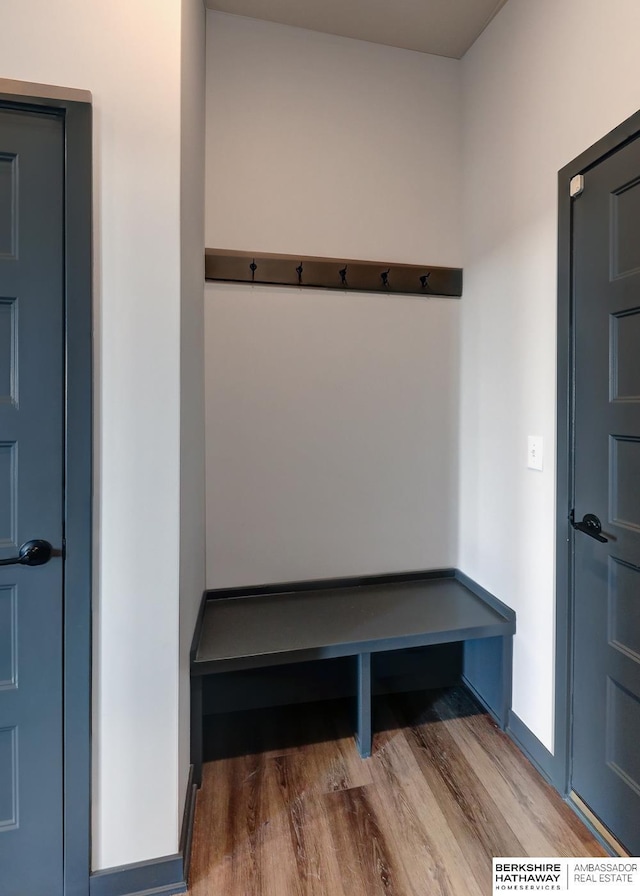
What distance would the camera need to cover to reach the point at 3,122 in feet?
3.73

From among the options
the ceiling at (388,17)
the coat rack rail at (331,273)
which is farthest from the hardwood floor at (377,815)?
the ceiling at (388,17)

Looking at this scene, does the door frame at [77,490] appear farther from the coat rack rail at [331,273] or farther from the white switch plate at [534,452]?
the white switch plate at [534,452]

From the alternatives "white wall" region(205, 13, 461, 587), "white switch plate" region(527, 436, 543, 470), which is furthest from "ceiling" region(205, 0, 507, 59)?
"white switch plate" region(527, 436, 543, 470)

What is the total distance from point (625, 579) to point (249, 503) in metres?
1.44

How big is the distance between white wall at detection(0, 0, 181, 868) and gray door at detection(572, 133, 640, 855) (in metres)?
1.27

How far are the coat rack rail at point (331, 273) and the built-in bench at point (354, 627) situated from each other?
1.41 meters

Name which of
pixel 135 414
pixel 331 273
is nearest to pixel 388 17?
pixel 331 273

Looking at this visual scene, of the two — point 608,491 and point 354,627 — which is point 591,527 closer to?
point 608,491

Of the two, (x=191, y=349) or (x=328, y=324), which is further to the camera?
(x=328, y=324)

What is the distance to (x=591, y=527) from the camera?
1432mm

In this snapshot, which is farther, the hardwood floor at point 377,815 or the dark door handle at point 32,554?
the hardwood floor at point 377,815

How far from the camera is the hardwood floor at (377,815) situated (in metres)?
1.29

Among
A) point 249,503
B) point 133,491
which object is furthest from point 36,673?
point 249,503

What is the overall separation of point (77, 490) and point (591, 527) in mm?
1542
